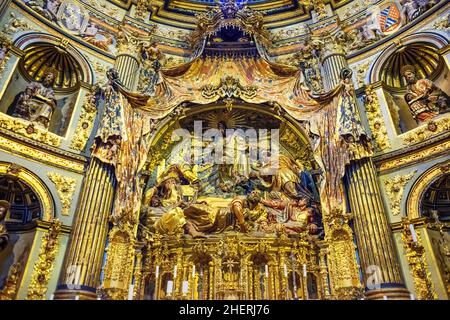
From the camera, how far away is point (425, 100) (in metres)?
9.30

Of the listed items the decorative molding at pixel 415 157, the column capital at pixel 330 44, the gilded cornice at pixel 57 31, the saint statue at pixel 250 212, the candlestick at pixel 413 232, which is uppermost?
the column capital at pixel 330 44

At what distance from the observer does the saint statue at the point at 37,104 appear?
9016mm

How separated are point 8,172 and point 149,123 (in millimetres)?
4171

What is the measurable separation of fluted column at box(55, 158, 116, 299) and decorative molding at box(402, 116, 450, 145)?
27.7 ft

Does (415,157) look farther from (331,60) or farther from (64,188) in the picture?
(64,188)

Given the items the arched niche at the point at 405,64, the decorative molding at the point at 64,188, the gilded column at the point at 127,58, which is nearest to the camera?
the decorative molding at the point at 64,188

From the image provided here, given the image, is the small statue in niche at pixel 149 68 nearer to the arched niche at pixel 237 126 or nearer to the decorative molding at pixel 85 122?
the arched niche at pixel 237 126

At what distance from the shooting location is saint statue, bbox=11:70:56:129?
355 inches

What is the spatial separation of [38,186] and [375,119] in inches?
389

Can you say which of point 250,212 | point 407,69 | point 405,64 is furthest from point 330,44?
point 250,212

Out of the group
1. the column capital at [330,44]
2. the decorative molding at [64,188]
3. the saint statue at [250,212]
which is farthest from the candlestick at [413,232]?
the decorative molding at [64,188]

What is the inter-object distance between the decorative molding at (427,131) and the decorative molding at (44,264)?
971 cm

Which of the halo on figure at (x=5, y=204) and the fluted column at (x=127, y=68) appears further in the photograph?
the fluted column at (x=127, y=68)

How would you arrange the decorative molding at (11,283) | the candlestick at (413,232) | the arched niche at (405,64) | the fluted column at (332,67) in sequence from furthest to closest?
1. the fluted column at (332,67)
2. the arched niche at (405,64)
3. the candlestick at (413,232)
4. the decorative molding at (11,283)
